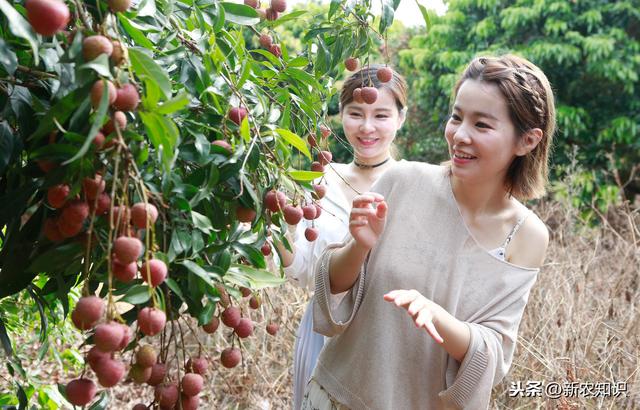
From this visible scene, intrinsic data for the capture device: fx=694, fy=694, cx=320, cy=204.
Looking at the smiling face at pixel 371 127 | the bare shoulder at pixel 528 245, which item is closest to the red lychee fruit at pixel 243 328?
the bare shoulder at pixel 528 245

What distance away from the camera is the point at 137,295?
2.46 feet

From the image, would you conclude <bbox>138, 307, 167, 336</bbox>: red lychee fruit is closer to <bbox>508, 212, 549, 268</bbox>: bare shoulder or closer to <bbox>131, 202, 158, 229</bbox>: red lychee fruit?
<bbox>131, 202, 158, 229</bbox>: red lychee fruit

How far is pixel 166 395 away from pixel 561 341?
1980 millimetres

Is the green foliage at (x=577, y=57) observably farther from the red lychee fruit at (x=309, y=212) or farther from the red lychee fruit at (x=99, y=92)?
the red lychee fruit at (x=99, y=92)

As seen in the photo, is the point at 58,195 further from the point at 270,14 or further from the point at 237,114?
the point at 270,14

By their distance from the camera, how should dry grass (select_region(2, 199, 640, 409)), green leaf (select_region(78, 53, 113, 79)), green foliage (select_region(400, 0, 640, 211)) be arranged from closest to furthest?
green leaf (select_region(78, 53, 113, 79)) → dry grass (select_region(2, 199, 640, 409)) → green foliage (select_region(400, 0, 640, 211))

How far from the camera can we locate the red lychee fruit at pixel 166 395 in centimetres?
84

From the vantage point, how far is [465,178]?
1.46 m

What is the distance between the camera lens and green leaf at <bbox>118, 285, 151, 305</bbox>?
0.74 m

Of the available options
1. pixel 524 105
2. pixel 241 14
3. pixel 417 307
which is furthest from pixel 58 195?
pixel 524 105

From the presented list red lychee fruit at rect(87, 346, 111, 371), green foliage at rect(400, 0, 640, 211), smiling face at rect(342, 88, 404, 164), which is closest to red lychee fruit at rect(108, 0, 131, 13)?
red lychee fruit at rect(87, 346, 111, 371)

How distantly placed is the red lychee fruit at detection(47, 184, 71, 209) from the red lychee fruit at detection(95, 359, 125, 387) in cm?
18

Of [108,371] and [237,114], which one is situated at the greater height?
[237,114]

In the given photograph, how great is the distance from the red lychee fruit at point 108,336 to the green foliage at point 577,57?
541 centimetres
